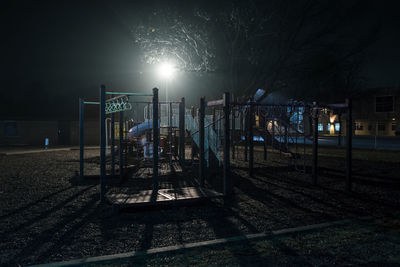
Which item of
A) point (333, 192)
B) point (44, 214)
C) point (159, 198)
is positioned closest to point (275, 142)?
point (333, 192)

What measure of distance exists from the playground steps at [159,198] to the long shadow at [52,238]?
639mm

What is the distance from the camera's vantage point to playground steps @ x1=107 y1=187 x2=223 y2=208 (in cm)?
618

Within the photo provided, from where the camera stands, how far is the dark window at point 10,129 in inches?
1254

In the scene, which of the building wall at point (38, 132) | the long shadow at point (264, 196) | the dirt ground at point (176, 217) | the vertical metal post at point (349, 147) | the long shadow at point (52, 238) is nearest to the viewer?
the long shadow at point (52, 238)

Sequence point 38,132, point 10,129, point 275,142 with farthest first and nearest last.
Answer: point 38,132
point 10,129
point 275,142

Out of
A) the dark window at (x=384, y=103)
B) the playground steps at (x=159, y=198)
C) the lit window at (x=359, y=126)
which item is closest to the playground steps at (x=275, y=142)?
the playground steps at (x=159, y=198)

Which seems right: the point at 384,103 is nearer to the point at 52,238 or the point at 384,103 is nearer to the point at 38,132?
the point at 38,132

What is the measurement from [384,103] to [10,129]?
5465 centimetres

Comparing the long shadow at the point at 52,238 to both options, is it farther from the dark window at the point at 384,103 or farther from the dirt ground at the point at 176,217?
the dark window at the point at 384,103

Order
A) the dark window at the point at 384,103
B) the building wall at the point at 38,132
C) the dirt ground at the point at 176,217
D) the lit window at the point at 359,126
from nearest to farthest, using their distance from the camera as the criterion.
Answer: the dirt ground at the point at 176,217 < the building wall at the point at 38,132 < the dark window at the point at 384,103 < the lit window at the point at 359,126

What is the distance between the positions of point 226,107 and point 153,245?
12.9ft

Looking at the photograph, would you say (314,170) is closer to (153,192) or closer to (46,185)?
(153,192)

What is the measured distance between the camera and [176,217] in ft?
19.3

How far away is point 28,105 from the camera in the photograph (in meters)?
44.1
